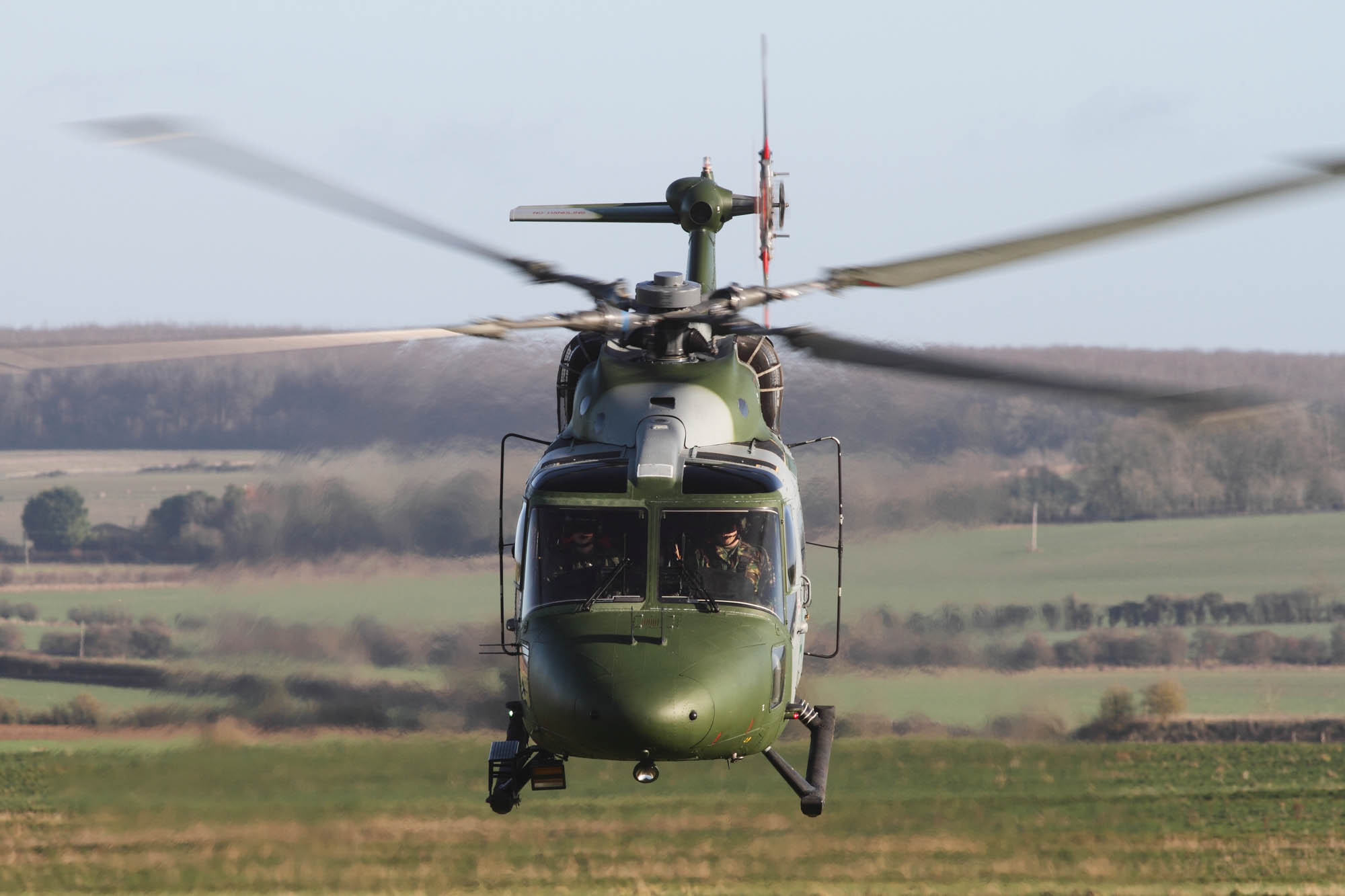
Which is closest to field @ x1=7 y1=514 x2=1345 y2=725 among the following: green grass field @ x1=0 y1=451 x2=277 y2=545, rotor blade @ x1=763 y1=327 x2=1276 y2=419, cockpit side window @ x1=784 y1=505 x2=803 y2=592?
green grass field @ x1=0 y1=451 x2=277 y2=545

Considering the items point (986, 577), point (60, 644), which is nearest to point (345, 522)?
point (60, 644)

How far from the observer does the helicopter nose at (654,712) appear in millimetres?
12086

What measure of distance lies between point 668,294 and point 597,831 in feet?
46.4

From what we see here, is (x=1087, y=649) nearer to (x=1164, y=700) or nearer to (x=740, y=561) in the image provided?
(x=1164, y=700)

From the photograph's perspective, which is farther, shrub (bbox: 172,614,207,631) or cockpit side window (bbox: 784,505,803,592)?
shrub (bbox: 172,614,207,631)

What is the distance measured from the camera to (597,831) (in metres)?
26.4

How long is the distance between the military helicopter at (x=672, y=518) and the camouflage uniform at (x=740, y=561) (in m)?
0.01

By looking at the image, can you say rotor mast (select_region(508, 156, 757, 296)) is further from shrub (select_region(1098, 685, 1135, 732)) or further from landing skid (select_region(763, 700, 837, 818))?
shrub (select_region(1098, 685, 1135, 732))

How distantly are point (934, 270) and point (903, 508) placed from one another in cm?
1354

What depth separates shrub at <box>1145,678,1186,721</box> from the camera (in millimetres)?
36763

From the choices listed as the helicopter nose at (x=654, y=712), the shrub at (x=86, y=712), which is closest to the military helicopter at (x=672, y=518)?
the helicopter nose at (x=654, y=712)

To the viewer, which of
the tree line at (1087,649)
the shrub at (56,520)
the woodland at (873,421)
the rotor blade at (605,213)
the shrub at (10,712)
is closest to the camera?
the rotor blade at (605,213)

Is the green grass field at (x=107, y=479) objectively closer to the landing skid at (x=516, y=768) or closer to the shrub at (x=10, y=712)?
the shrub at (x=10, y=712)

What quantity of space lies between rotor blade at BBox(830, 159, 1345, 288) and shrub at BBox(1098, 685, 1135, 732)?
74.6 ft
